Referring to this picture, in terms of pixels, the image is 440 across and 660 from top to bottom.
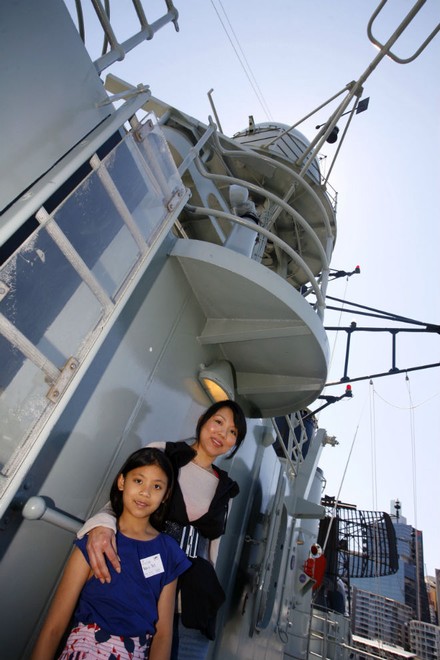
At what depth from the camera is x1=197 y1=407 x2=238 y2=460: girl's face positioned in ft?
6.09

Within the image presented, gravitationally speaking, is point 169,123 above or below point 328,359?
above

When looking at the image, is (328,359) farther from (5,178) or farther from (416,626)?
(416,626)

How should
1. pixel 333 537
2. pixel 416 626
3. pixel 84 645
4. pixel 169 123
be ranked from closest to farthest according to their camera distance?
1. pixel 84 645
2. pixel 169 123
3. pixel 333 537
4. pixel 416 626

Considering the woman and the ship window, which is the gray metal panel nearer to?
the ship window

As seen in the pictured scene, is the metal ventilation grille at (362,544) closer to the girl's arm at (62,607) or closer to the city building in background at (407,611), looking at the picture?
the girl's arm at (62,607)

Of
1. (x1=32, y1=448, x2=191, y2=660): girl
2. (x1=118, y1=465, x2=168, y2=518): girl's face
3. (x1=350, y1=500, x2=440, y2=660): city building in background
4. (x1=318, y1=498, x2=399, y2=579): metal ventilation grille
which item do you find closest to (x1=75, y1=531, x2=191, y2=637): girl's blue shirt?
(x1=32, y1=448, x2=191, y2=660): girl

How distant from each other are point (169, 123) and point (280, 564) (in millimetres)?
5540

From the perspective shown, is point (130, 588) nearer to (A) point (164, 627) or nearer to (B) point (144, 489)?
(A) point (164, 627)

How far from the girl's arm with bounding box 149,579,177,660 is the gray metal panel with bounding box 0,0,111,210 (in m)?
1.67

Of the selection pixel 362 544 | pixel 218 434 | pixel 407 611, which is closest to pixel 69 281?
pixel 218 434

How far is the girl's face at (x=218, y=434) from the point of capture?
6.09ft

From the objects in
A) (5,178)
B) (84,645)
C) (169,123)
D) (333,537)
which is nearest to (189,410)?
(84,645)

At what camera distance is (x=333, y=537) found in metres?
12.0

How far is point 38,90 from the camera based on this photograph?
1.35 m
